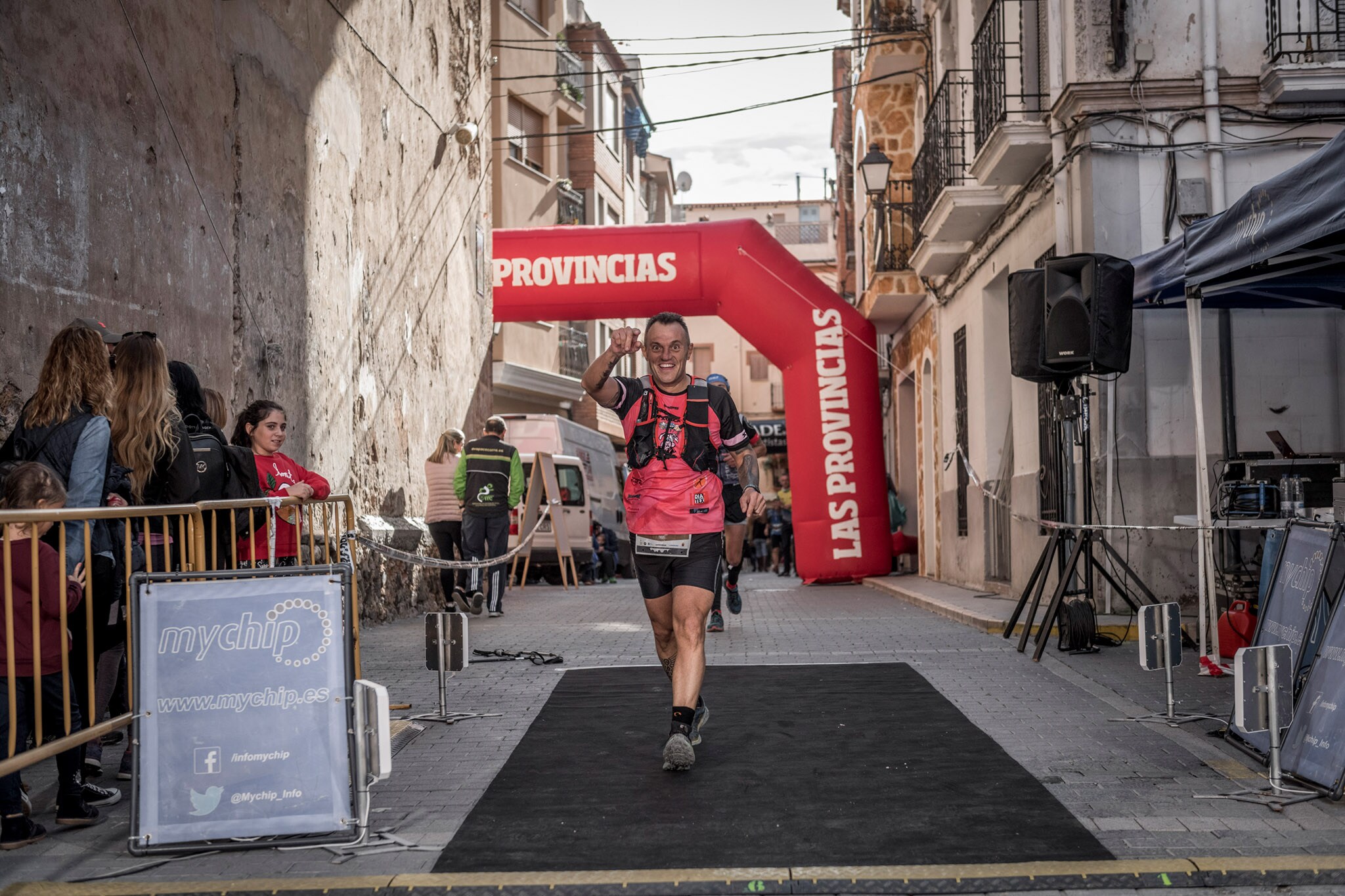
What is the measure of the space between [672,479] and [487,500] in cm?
779

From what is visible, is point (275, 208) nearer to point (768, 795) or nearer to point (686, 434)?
point (686, 434)

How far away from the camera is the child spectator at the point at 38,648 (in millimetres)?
4594

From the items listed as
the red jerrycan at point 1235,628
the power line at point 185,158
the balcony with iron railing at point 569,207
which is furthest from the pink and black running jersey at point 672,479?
the balcony with iron railing at point 569,207

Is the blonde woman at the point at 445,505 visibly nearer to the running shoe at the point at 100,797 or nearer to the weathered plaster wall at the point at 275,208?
the weathered plaster wall at the point at 275,208

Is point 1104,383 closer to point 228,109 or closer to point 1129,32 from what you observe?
point 1129,32

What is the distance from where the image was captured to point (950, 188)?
1473cm

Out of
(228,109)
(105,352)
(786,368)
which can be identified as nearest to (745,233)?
(786,368)

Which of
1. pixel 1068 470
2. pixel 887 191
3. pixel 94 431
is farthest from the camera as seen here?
pixel 887 191

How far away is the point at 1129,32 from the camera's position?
37.0ft

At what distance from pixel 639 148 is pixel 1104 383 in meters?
38.9

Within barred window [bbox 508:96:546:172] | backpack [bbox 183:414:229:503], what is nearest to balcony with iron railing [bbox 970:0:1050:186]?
backpack [bbox 183:414:229:503]

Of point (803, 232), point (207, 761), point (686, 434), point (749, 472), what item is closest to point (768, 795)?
point (686, 434)

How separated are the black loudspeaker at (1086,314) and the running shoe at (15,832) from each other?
665 centimetres

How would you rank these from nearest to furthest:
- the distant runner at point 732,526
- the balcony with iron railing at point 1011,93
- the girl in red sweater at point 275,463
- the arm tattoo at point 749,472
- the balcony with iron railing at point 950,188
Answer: the girl in red sweater at point 275,463, the distant runner at point 732,526, the arm tattoo at point 749,472, the balcony with iron railing at point 1011,93, the balcony with iron railing at point 950,188
